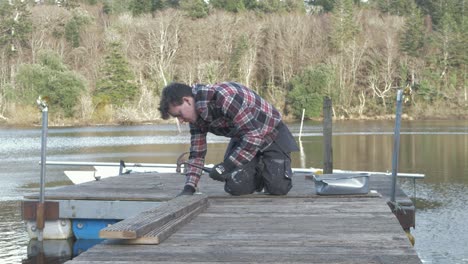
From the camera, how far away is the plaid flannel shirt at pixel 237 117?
6086 mm

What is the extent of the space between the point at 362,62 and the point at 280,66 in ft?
21.3

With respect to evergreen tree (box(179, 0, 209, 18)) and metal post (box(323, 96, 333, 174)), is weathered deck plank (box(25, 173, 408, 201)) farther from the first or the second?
evergreen tree (box(179, 0, 209, 18))

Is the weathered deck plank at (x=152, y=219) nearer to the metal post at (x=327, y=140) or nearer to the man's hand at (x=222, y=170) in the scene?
the man's hand at (x=222, y=170)

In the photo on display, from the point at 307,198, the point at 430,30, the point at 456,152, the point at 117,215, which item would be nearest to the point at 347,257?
the point at 307,198

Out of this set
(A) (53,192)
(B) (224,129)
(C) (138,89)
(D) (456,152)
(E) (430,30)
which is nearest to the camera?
(B) (224,129)

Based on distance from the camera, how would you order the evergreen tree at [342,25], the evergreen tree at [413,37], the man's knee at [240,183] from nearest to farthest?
the man's knee at [240,183]
the evergreen tree at [413,37]
the evergreen tree at [342,25]

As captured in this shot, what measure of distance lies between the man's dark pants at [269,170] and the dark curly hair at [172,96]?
2.94 feet

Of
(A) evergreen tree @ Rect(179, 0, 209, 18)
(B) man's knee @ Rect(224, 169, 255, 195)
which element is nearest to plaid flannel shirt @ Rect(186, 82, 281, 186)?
(B) man's knee @ Rect(224, 169, 255, 195)

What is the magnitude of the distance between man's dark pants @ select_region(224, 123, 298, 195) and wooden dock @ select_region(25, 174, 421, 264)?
0.34ft

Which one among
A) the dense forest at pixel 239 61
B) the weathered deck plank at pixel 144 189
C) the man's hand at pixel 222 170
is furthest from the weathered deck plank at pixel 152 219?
the dense forest at pixel 239 61

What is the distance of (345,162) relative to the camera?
23.9 meters

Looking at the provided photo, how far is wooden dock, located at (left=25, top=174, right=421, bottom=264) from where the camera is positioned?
383 cm

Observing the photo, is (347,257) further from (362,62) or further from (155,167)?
(362,62)

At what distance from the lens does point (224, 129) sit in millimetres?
6441
